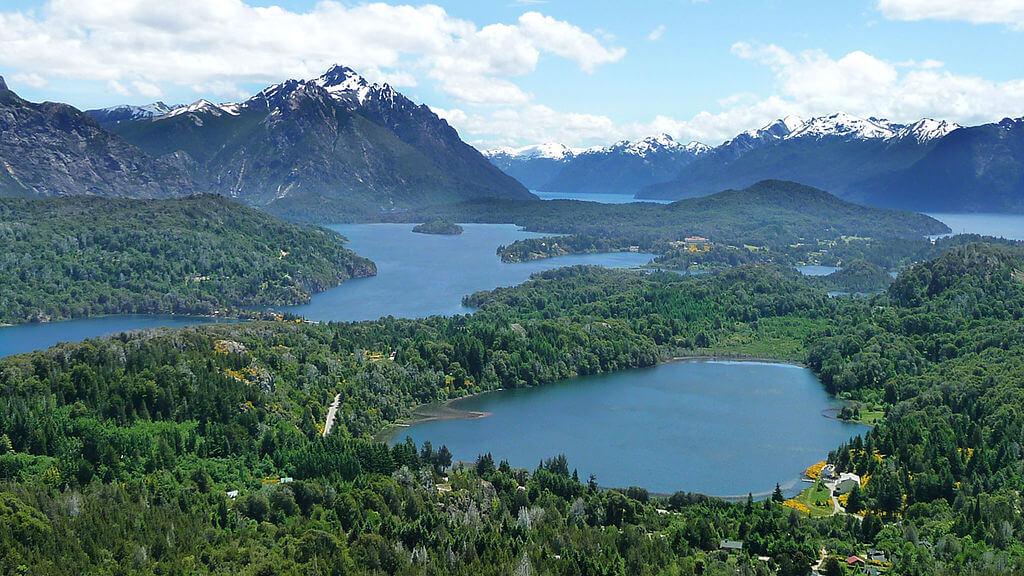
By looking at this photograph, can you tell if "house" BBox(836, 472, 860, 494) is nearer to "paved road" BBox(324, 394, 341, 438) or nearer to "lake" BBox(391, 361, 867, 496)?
"lake" BBox(391, 361, 867, 496)

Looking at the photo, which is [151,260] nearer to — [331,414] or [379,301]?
[379,301]

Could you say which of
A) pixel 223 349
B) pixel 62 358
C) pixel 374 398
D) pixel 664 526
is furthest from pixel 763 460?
pixel 62 358

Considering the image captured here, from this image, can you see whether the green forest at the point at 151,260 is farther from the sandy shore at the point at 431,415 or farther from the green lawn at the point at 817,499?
the green lawn at the point at 817,499

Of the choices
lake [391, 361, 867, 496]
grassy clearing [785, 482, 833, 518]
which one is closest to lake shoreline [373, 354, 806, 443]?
lake [391, 361, 867, 496]

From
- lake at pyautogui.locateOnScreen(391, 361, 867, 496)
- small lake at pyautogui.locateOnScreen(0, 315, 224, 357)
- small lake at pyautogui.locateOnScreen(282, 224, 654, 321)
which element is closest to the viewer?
lake at pyautogui.locateOnScreen(391, 361, 867, 496)

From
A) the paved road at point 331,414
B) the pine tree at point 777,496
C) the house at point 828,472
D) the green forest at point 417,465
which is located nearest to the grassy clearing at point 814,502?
the pine tree at point 777,496

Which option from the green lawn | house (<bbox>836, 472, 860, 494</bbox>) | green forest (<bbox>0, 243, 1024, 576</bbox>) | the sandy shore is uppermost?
green forest (<bbox>0, 243, 1024, 576</bbox>)

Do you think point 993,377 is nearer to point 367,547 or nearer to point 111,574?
point 367,547
